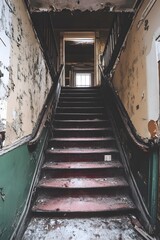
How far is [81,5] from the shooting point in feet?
9.10

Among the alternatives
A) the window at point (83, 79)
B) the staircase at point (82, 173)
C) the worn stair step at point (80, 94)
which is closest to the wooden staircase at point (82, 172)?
the staircase at point (82, 173)

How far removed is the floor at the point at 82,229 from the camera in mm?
1987

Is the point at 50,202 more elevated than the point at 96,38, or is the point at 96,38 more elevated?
the point at 96,38

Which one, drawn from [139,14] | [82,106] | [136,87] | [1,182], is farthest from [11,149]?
[82,106]

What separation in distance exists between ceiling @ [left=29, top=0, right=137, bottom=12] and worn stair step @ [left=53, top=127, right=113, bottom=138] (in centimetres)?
190

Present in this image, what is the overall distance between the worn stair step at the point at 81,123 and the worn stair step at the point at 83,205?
66.7 inches

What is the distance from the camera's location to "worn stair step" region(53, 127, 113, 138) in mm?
3793

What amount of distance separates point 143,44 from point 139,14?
1.57 ft

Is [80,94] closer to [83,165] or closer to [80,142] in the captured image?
[80,142]

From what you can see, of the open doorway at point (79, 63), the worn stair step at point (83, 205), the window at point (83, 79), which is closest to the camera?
the worn stair step at point (83, 205)

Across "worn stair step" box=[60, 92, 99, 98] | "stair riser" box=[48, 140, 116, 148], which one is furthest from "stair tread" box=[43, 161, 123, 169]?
"worn stair step" box=[60, 92, 99, 98]

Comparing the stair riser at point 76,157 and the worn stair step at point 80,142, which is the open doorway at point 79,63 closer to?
the worn stair step at point 80,142

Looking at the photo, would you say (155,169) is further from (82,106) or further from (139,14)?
(82,106)

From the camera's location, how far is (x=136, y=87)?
2.79 metres
